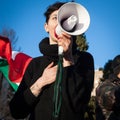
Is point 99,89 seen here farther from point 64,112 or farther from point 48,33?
point 64,112

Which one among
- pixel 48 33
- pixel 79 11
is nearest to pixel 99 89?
pixel 48 33

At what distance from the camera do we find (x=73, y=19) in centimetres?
317

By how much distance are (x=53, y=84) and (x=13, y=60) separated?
304 centimetres

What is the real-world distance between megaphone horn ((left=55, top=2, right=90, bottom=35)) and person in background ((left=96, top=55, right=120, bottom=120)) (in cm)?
152

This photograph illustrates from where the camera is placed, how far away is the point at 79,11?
10.5 feet

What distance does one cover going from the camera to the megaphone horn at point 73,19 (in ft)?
10.1

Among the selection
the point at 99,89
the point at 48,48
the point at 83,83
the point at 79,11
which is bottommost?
the point at 99,89

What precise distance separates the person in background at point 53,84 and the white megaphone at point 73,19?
55mm

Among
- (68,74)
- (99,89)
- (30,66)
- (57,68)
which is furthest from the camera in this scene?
(99,89)

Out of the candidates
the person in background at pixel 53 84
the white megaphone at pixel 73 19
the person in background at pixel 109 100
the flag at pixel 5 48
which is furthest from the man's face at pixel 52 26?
the flag at pixel 5 48

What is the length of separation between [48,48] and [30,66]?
28 cm

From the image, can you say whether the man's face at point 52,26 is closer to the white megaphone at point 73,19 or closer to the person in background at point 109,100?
the white megaphone at point 73,19

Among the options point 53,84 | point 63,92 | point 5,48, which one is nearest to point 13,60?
point 5,48

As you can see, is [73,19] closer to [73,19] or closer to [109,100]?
[73,19]
